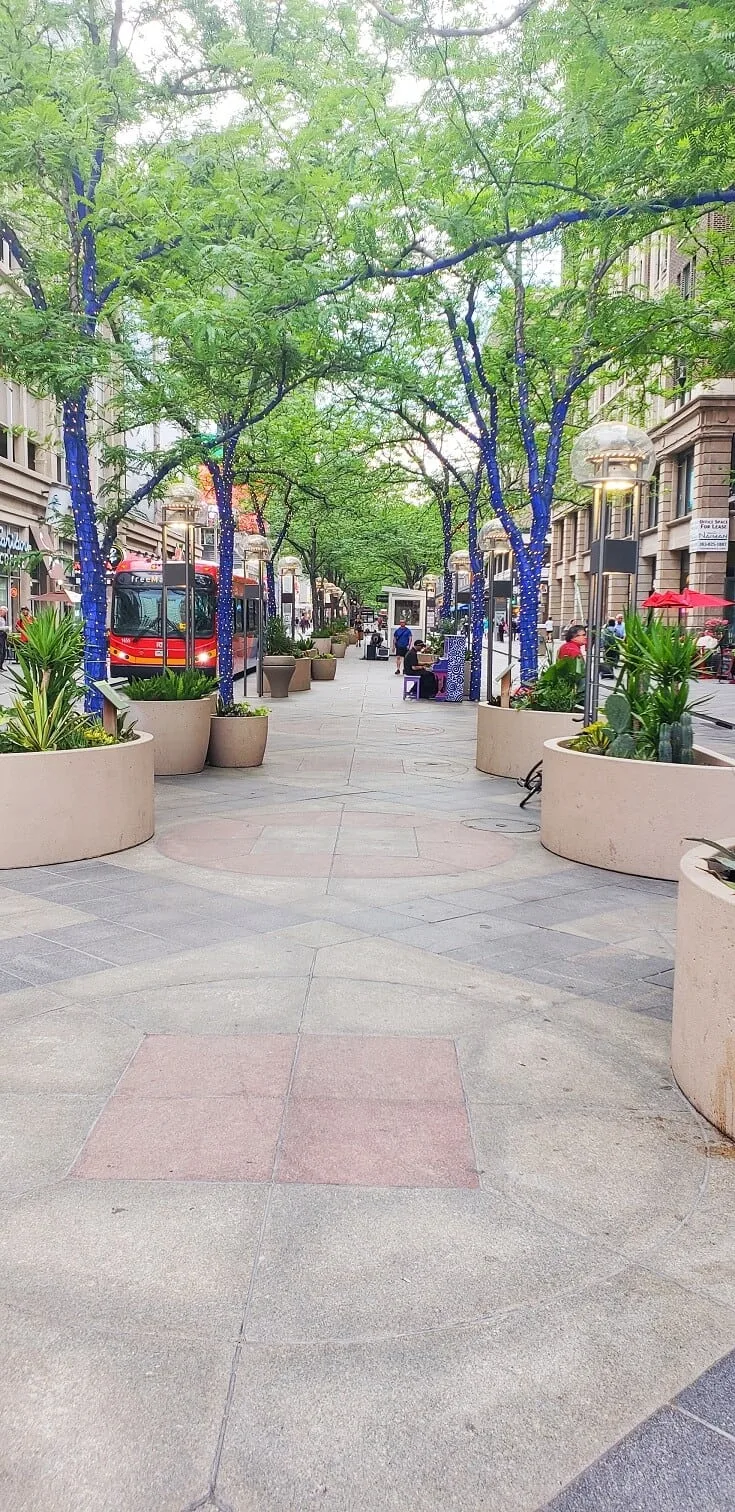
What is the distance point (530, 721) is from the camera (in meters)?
12.1

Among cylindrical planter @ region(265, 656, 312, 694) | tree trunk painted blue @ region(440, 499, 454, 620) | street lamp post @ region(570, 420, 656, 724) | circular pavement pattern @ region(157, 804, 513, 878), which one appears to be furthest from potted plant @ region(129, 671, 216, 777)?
tree trunk painted blue @ region(440, 499, 454, 620)

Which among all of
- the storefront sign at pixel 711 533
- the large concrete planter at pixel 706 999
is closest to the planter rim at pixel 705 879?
the large concrete planter at pixel 706 999

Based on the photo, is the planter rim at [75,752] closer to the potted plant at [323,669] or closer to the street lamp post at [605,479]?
the street lamp post at [605,479]

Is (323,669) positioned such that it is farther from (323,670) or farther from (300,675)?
(300,675)

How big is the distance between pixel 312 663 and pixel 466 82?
23.4 m

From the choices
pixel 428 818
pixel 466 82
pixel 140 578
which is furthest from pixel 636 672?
pixel 140 578

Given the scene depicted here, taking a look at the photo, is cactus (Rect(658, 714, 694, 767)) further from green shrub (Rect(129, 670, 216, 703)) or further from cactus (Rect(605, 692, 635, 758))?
green shrub (Rect(129, 670, 216, 703))

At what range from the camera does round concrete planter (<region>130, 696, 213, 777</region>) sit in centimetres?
1198

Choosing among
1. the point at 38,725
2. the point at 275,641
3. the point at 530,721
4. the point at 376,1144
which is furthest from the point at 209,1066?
the point at 275,641

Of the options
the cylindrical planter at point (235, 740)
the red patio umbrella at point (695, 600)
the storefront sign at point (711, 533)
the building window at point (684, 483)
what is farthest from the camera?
the building window at point (684, 483)

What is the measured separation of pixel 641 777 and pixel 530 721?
4.48 m

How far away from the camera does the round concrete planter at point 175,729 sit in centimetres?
1198

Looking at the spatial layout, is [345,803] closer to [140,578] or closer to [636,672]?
[636,672]

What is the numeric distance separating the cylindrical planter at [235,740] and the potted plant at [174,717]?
1.13ft
